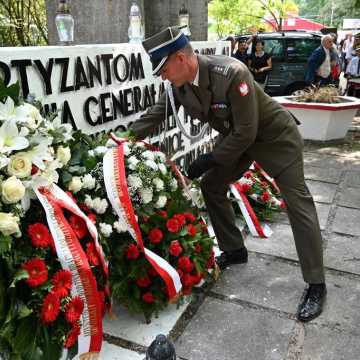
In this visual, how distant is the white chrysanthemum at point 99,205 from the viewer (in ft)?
7.39

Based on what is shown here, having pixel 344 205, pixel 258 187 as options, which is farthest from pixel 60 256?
pixel 344 205

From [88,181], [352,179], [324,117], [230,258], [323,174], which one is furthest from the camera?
[324,117]

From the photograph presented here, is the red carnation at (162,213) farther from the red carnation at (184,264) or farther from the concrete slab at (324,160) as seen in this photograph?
the concrete slab at (324,160)

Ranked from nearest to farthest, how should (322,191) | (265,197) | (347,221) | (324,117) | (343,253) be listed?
(343,253) → (347,221) → (265,197) → (322,191) → (324,117)

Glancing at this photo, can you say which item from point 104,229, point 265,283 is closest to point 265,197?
point 265,283

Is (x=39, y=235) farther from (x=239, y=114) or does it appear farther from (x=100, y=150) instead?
(x=239, y=114)

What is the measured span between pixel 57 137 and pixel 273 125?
133cm

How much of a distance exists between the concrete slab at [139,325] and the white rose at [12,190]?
1.09 m

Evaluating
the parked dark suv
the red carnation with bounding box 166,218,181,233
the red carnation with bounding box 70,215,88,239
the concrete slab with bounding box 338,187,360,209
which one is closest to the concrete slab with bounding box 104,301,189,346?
the red carnation with bounding box 166,218,181,233

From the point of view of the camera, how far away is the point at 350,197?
4.70 metres

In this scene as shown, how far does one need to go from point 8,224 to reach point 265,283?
1.86 meters

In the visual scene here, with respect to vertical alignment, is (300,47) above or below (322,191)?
above

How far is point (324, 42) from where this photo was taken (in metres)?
9.12

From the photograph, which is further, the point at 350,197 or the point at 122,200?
the point at 350,197
